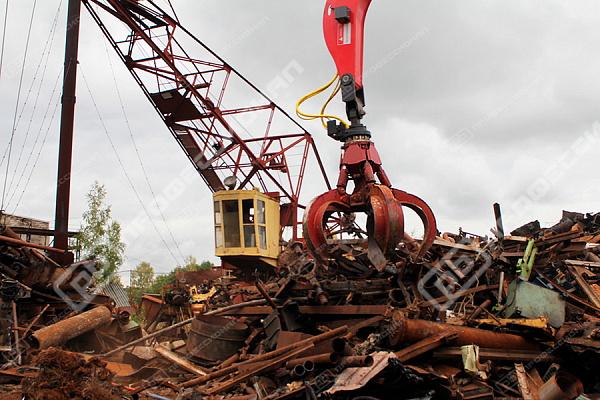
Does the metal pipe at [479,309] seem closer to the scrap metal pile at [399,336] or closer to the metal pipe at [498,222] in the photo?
the scrap metal pile at [399,336]

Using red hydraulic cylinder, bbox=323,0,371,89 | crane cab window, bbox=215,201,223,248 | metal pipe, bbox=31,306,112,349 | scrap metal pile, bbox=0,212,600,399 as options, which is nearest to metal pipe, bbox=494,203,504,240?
scrap metal pile, bbox=0,212,600,399

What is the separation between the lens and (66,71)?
532 inches

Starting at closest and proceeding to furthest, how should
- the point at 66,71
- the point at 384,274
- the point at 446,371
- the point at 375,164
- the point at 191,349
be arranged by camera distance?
the point at 446,371
the point at 375,164
the point at 384,274
the point at 191,349
the point at 66,71

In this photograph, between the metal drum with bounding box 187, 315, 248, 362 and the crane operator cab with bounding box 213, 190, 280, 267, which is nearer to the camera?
the metal drum with bounding box 187, 315, 248, 362

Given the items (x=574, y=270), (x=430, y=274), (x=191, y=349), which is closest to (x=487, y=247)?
(x=574, y=270)

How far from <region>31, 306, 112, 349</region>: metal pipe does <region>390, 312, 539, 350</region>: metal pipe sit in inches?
204

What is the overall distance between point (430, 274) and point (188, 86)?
11.7 m

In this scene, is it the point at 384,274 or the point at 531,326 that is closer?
the point at 531,326

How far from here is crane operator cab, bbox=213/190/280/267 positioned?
1418 cm

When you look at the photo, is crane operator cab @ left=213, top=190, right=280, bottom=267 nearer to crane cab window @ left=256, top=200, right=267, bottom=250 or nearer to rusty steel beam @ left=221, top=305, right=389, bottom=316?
crane cab window @ left=256, top=200, right=267, bottom=250

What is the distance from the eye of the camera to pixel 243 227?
1412cm

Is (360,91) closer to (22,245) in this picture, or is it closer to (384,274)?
(384,274)

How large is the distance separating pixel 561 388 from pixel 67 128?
11.9 m

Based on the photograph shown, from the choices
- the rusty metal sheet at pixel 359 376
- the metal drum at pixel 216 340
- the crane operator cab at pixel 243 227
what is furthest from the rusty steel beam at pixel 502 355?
the crane operator cab at pixel 243 227
